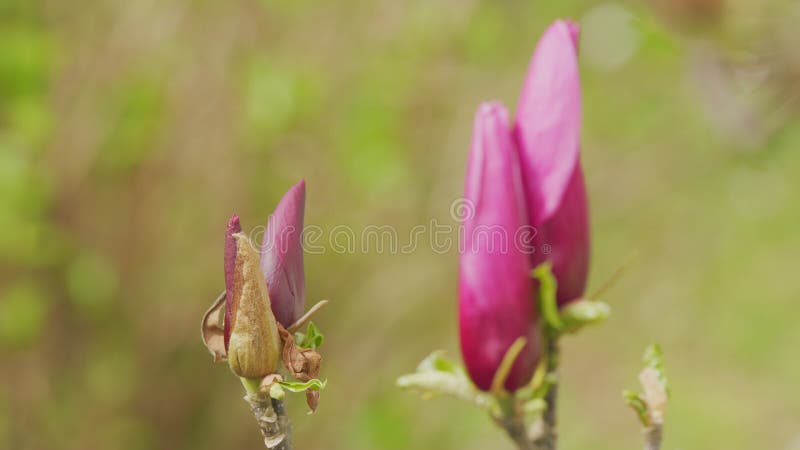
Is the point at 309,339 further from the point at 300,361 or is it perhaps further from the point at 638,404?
the point at 638,404

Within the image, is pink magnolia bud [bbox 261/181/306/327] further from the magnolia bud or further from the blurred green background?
the blurred green background

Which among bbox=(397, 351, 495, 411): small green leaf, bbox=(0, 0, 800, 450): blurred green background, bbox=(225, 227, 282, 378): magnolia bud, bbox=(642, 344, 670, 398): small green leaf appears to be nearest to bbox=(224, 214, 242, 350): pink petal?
bbox=(225, 227, 282, 378): magnolia bud

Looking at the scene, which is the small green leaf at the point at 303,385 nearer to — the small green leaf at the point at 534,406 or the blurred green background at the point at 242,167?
the small green leaf at the point at 534,406

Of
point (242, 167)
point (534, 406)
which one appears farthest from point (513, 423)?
point (242, 167)

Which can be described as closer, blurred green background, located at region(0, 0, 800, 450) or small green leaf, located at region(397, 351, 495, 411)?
small green leaf, located at region(397, 351, 495, 411)

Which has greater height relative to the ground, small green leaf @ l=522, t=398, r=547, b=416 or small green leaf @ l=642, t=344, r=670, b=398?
small green leaf @ l=642, t=344, r=670, b=398

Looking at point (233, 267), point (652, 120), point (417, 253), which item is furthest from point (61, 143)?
point (652, 120)
